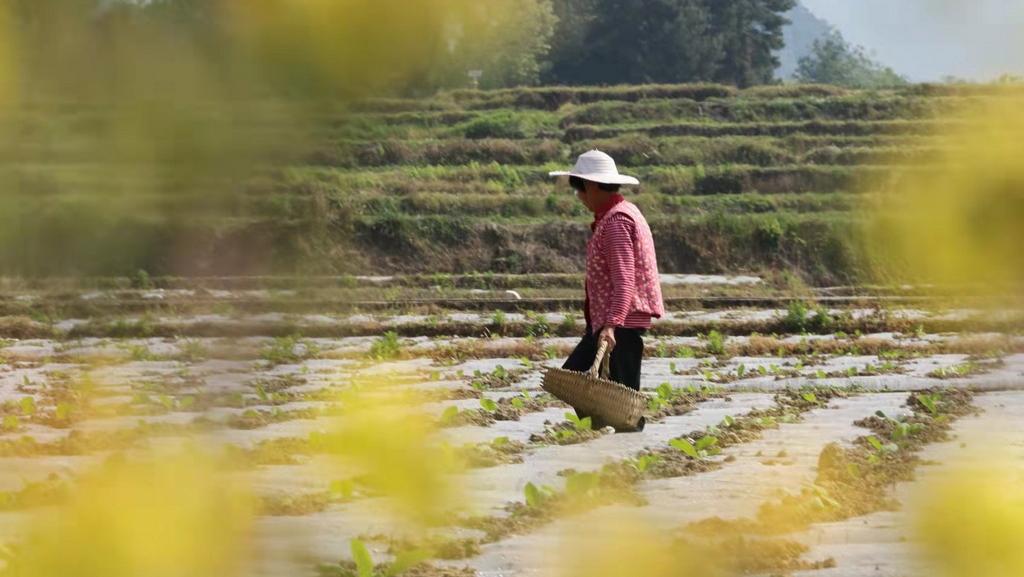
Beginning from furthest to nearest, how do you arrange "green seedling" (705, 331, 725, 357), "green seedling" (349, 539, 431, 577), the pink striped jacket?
"green seedling" (705, 331, 725, 357) < the pink striped jacket < "green seedling" (349, 539, 431, 577)

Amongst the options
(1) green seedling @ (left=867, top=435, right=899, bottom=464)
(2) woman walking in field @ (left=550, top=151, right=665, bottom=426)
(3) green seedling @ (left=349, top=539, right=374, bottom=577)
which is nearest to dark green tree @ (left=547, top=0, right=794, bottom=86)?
(3) green seedling @ (left=349, top=539, right=374, bottom=577)

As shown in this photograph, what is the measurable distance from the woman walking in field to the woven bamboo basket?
111 mm

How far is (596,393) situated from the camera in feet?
14.1

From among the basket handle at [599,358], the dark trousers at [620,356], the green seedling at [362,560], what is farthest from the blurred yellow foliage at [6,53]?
the dark trousers at [620,356]

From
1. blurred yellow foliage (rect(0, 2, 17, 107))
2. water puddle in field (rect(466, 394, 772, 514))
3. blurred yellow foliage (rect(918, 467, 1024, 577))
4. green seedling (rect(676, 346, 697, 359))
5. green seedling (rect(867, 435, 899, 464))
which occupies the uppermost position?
blurred yellow foliage (rect(0, 2, 17, 107))

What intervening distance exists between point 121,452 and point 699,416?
15.9 ft

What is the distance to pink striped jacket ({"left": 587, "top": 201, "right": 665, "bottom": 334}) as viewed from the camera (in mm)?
4316

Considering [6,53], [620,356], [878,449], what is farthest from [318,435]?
[620,356]

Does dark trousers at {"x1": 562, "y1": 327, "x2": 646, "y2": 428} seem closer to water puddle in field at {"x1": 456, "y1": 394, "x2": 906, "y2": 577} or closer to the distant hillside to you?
water puddle in field at {"x1": 456, "y1": 394, "x2": 906, "y2": 577}

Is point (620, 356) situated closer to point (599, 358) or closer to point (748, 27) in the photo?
point (599, 358)

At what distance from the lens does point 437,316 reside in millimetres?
12961

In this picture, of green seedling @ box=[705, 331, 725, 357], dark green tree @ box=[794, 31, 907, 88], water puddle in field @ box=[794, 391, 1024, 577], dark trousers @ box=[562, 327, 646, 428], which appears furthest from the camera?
green seedling @ box=[705, 331, 725, 357]

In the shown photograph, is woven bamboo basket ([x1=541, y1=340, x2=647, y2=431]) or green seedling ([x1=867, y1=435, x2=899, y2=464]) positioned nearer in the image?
green seedling ([x1=867, y1=435, x2=899, y2=464])

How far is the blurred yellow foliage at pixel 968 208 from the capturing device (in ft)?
2.34
